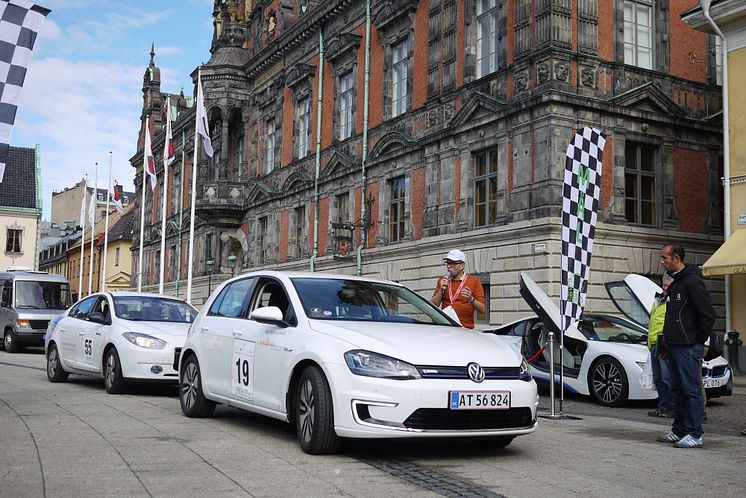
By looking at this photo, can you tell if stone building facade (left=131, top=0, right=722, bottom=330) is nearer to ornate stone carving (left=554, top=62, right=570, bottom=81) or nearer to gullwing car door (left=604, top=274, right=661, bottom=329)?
ornate stone carving (left=554, top=62, right=570, bottom=81)

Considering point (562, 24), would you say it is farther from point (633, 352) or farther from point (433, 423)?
point (433, 423)

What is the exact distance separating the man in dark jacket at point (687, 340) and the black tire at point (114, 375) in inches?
284

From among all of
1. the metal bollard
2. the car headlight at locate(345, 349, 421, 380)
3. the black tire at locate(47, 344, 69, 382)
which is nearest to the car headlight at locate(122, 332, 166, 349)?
Result: the black tire at locate(47, 344, 69, 382)

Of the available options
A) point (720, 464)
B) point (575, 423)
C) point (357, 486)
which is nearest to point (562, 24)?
point (575, 423)

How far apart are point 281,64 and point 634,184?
1904 centimetres

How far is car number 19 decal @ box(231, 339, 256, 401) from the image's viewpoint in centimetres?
781

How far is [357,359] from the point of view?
21.3 ft

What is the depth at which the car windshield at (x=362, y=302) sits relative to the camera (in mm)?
7523

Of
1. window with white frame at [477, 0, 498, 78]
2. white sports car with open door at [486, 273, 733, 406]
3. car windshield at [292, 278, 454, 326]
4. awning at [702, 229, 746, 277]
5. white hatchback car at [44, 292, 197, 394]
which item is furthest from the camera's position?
window with white frame at [477, 0, 498, 78]

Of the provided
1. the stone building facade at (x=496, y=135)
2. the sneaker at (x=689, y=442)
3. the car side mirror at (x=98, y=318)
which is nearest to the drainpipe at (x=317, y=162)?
the stone building facade at (x=496, y=135)

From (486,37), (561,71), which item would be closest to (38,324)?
(486,37)

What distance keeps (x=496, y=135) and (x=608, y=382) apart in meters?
10.7

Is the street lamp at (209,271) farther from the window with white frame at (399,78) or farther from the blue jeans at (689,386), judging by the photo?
the blue jeans at (689,386)

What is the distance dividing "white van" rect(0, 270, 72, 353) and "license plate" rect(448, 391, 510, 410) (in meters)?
19.3
